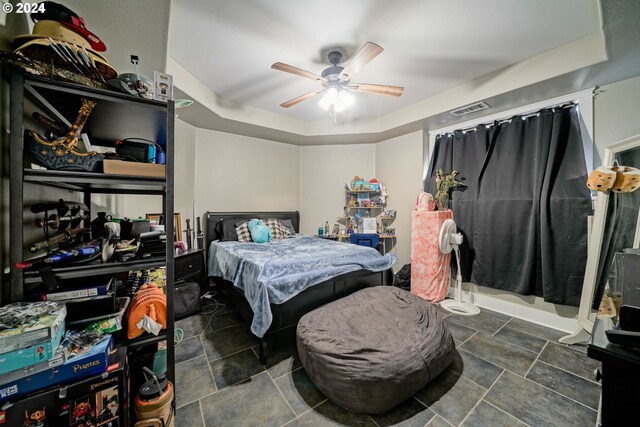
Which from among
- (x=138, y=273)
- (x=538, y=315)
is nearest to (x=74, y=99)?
(x=138, y=273)

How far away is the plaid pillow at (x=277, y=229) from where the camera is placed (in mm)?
3651

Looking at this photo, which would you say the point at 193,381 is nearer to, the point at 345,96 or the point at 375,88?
the point at 345,96

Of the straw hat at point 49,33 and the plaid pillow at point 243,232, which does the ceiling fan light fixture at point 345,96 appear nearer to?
the straw hat at point 49,33

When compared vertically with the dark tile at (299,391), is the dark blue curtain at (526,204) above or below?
above

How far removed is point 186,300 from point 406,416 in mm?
2414

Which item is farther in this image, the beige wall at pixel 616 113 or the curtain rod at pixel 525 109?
the curtain rod at pixel 525 109

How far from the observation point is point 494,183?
2838mm

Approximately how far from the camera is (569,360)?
1828 millimetres

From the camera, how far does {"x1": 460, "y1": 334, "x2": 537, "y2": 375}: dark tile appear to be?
5.82ft

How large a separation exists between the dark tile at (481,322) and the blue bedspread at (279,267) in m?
1.00

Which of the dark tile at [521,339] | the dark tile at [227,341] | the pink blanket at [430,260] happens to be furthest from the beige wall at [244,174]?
the dark tile at [521,339]

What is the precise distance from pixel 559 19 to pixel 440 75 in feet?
3.09

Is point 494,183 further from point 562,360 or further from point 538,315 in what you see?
point 562,360

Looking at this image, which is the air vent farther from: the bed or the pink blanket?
the bed
